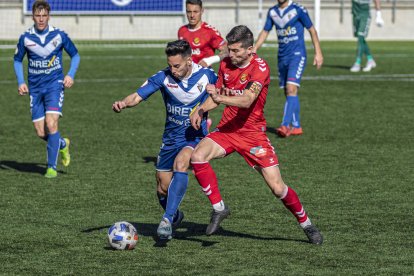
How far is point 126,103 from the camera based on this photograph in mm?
9523

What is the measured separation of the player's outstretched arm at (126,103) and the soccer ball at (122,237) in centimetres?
106

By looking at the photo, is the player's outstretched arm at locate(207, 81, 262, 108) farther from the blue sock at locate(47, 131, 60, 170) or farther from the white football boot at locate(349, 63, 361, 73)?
the white football boot at locate(349, 63, 361, 73)

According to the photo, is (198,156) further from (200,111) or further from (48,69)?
(48,69)

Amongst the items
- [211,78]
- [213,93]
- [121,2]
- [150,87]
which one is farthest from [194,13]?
[121,2]

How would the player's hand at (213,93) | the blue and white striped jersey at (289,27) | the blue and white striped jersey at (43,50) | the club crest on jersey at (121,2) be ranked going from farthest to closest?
the club crest on jersey at (121,2) → the blue and white striped jersey at (289,27) → the blue and white striped jersey at (43,50) → the player's hand at (213,93)

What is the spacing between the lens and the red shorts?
371 inches

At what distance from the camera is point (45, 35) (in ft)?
44.5

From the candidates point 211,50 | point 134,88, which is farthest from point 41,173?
point 134,88

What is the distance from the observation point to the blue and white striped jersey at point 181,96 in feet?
32.3

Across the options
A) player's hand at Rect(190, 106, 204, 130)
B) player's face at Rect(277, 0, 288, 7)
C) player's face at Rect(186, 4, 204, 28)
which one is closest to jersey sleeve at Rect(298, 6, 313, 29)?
player's face at Rect(277, 0, 288, 7)

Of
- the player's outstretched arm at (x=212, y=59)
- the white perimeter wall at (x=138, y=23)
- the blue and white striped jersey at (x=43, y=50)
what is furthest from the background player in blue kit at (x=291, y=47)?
the white perimeter wall at (x=138, y=23)

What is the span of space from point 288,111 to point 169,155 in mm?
7405

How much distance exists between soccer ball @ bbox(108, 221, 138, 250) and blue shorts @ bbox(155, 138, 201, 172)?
963 millimetres

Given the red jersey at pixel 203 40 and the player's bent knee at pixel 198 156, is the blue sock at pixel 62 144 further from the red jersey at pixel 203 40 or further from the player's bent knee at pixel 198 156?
the player's bent knee at pixel 198 156
